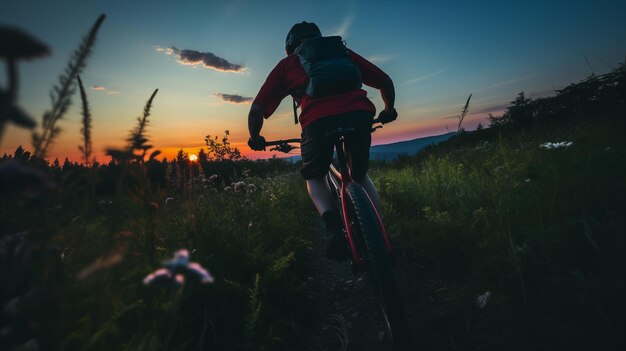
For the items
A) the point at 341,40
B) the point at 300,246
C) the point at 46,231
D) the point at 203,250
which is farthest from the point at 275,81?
the point at 46,231

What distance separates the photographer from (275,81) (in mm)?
3188

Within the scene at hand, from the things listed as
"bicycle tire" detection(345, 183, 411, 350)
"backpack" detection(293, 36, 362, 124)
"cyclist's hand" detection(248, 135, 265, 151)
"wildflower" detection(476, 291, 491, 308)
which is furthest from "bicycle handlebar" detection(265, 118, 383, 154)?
"wildflower" detection(476, 291, 491, 308)

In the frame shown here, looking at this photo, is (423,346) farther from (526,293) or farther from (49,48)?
(49,48)

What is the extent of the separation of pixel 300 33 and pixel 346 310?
295 centimetres

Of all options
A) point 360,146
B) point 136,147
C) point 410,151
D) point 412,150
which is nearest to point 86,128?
point 136,147

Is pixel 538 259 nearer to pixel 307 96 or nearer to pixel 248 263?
pixel 307 96

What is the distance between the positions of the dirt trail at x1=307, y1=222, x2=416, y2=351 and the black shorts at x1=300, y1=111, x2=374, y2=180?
4.33ft

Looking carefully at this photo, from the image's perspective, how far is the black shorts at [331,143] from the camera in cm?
277

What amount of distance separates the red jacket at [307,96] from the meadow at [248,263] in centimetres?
124

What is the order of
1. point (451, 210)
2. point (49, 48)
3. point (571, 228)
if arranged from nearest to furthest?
point (49, 48), point (571, 228), point (451, 210)

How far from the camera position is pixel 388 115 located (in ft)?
11.9

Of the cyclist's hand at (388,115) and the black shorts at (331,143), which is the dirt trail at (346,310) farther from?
the cyclist's hand at (388,115)

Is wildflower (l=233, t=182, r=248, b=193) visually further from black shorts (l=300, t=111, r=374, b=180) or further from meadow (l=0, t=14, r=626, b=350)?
black shorts (l=300, t=111, r=374, b=180)

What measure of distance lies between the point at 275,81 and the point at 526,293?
2.87 m
